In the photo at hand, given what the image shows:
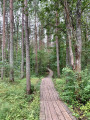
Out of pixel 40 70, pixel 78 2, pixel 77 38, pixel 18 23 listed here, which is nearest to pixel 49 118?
pixel 77 38

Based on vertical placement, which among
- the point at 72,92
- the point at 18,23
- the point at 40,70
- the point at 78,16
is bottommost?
the point at 40,70

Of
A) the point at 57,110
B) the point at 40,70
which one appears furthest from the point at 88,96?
the point at 40,70

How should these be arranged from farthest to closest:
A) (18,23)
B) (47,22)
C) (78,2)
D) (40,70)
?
1. (40,70)
2. (18,23)
3. (47,22)
4. (78,2)

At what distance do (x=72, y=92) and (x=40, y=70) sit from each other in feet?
44.5

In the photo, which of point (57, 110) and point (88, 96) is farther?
point (88, 96)

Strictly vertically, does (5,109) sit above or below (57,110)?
above

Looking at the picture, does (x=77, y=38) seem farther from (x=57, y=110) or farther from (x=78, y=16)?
(x=57, y=110)

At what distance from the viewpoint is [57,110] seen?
3.26 metres

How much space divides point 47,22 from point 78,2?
2.24 m

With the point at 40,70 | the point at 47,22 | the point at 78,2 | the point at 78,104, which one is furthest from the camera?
the point at 40,70

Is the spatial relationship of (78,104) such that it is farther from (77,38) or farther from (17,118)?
(77,38)

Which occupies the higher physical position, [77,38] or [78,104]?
[77,38]

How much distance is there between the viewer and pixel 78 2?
4.27 metres

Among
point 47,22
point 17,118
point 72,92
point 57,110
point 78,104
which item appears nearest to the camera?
point 17,118
